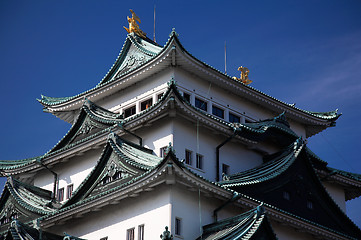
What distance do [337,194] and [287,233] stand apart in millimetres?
8651

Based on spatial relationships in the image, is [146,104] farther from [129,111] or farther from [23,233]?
[23,233]

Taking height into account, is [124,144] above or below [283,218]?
above

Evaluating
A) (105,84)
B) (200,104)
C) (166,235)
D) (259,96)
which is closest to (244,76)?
(259,96)

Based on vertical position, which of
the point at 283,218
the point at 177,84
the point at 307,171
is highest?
the point at 177,84

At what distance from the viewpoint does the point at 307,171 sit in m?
40.7

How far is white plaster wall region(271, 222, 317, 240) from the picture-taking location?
38228mm

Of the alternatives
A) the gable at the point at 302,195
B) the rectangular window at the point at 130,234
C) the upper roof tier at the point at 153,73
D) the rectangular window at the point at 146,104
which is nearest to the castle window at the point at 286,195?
the gable at the point at 302,195

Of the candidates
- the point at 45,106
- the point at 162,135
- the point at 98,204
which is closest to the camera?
the point at 98,204

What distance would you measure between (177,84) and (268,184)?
781 centimetres

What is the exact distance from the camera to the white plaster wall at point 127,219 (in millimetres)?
34562

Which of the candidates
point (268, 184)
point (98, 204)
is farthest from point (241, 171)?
point (98, 204)

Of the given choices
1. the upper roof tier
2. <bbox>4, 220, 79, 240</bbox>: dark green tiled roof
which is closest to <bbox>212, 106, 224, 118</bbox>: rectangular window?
the upper roof tier

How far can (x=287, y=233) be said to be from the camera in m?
38.8

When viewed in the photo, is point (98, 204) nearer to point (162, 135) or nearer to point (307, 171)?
point (162, 135)
